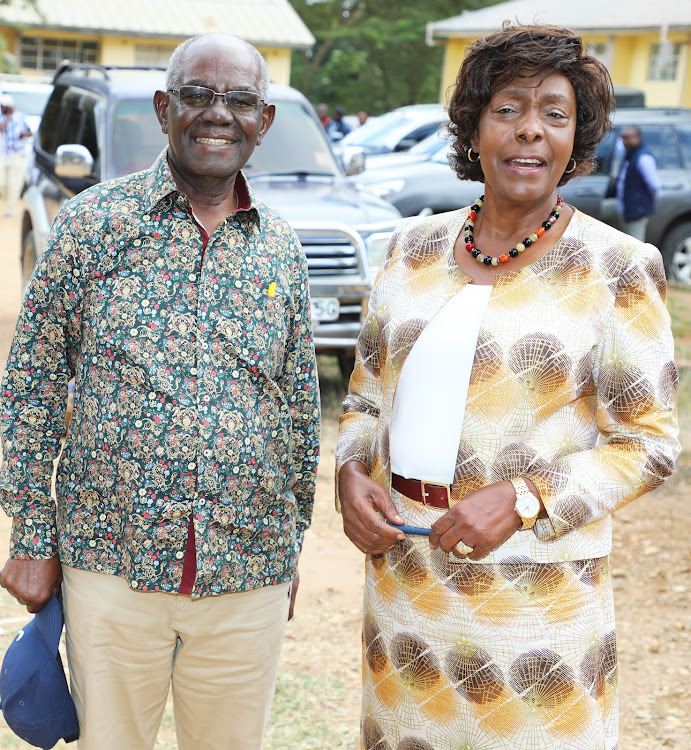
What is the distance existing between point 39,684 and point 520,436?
130 cm

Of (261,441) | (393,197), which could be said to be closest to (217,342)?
(261,441)

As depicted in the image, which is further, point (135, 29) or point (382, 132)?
point (135, 29)

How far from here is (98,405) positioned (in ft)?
7.88

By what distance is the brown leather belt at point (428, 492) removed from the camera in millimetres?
2318

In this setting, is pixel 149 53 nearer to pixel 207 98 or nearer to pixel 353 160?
pixel 353 160

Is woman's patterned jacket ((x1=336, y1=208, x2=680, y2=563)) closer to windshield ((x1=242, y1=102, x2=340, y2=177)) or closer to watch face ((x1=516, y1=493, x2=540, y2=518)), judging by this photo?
watch face ((x1=516, y1=493, x2=540, y2=518))

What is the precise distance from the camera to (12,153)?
1919cm

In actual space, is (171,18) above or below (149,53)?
above

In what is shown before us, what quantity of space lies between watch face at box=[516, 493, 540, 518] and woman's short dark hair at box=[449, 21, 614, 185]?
0.79m

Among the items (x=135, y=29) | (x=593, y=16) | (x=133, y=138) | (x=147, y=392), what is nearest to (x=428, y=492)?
(x=147, y=392)

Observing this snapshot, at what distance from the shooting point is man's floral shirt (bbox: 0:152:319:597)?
2.36 metres

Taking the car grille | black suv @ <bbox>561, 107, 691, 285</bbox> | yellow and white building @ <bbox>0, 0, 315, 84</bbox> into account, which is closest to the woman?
the car grille

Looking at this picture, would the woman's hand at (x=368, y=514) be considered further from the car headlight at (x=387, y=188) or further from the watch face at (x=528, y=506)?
the car headlight at (x=387, y=188)

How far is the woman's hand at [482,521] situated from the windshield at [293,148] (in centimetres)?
581
